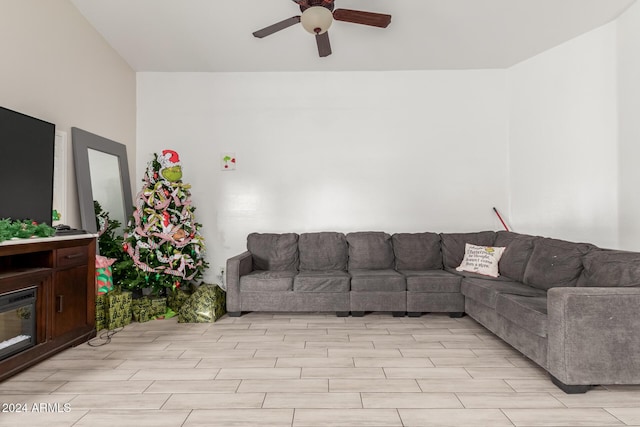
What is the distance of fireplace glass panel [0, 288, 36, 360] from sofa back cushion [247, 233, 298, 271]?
2.23 metres

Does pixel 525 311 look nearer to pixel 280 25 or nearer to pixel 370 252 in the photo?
pixel 370 252

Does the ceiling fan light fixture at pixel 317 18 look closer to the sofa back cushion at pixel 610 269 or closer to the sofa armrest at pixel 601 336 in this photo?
the sofa armrest at pixel 601 336

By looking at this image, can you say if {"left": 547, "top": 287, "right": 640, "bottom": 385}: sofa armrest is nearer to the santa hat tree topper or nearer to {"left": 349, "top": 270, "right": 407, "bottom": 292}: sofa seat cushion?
{"left": 349, "top": 270, "right": 407, "bottom": 292}: sofa seat cushion

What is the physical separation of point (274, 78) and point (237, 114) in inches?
27.1

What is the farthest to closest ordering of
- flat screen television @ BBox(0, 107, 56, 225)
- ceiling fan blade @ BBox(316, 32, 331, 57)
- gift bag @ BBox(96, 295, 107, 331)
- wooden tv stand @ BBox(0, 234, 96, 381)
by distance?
gift bag @ BBox(96, 295, 107, 331) → ceiling fan blade @ BBox(316, 32, 331, 57) → flat screen television @ BBox(0, 107, 56, 225) → wooden tv stand @ BBox(0, 234, 96, 381)

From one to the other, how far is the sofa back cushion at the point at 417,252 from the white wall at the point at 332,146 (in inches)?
17.9

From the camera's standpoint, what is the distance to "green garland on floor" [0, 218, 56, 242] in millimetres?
2387

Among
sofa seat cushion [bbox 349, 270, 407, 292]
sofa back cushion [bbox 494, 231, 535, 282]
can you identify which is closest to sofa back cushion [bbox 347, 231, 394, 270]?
sofa seat cushion [bbox 349, 270, 407, 292]

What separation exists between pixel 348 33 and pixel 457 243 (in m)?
2.71

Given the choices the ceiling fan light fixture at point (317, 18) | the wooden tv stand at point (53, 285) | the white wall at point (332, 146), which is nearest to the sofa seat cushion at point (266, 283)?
the white wall at point (332, 146)

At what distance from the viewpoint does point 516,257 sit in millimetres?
3727

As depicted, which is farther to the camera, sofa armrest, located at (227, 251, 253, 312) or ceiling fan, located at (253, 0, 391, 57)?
sofa armrest, located at (227, 251, 253, 312)

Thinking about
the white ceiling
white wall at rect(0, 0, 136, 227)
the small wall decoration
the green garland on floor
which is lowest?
the green garland on floor

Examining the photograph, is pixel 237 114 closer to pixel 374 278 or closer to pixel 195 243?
pixel 195 243
